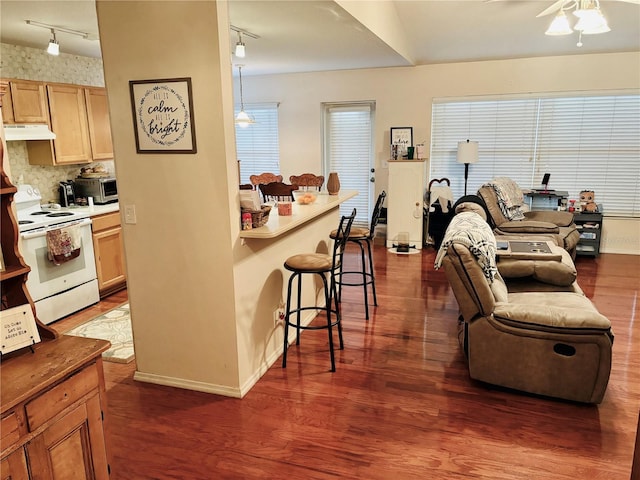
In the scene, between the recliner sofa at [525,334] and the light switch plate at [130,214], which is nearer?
the recliner sofa at [525,334]

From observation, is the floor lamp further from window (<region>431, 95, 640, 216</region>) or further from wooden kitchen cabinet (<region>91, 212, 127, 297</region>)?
wooden kitchen cabinet (<region>91, 212, 127, 297</region>)

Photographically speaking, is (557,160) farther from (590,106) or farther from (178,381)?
(178,381)

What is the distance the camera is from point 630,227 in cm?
613

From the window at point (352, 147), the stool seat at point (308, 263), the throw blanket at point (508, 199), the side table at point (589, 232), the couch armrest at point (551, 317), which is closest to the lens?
the couch armrest at point (551, 317)

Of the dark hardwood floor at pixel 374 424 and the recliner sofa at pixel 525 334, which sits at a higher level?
the recliner sofa at pixel 525 334

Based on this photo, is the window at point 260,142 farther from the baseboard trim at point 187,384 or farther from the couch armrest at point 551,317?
the couch armrest at point 551,317

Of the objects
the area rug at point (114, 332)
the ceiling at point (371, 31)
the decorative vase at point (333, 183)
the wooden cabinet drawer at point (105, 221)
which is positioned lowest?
the area rug at point (114, 332)

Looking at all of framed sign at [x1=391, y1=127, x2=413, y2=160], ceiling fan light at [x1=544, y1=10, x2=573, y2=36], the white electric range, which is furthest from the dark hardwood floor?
framed sign at [x1=391, y1=127, x2=413, y2=160]

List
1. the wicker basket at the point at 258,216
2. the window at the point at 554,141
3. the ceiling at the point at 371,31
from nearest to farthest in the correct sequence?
1. the wicker basket at the point at 258,216
2. the ceiling at the point at 371,31
3. the window at the point at 554,141

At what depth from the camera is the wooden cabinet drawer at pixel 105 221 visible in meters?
4.52

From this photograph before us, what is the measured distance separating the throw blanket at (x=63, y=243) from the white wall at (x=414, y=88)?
148 inches

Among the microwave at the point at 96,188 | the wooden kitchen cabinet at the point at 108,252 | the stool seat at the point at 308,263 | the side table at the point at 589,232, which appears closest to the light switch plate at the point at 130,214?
the stool seat at the point at 308,263

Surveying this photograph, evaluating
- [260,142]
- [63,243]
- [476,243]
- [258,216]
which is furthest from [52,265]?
[260,142]

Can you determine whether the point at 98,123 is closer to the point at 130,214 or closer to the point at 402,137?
the point at 130,214
